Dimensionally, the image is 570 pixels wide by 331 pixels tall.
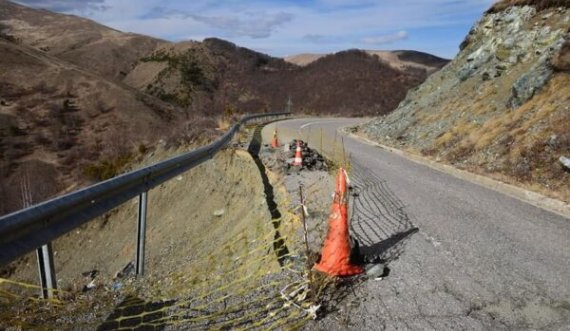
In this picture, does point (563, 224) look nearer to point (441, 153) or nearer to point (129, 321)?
point (129, 321)

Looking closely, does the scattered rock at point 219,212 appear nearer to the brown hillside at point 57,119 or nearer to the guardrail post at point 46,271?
the guardrail post at point 46,271

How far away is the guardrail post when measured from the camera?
4332 millimetres

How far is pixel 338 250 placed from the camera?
199 inches

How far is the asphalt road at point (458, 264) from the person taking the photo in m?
4.41

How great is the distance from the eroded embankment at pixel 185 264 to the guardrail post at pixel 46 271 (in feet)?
0.59

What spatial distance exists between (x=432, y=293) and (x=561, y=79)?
12.9 meters

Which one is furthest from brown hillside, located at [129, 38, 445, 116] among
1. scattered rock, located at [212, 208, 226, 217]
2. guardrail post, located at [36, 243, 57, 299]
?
guardrail post, located at [36, 243, 57, 299]

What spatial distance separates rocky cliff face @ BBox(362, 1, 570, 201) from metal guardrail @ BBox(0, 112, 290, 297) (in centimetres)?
835

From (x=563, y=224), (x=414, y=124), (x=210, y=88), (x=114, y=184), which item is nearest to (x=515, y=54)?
(x=414, y=124)

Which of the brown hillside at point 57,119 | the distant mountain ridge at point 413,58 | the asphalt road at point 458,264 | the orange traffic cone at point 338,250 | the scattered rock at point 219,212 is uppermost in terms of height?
the distant mountain ridge at point 413,58

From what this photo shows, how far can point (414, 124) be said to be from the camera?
2203cm

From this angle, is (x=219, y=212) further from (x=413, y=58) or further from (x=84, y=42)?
(x=84, y=42)

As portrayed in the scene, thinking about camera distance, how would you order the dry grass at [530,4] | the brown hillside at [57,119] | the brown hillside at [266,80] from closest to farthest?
the dry grass at [530,4] → the brown hillside at [57,119] → the brown hillside at [266,80]

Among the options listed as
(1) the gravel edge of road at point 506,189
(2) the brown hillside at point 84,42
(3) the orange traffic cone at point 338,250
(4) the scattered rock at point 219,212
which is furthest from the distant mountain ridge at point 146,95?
(3) the orange traffic cone at point 338,250
